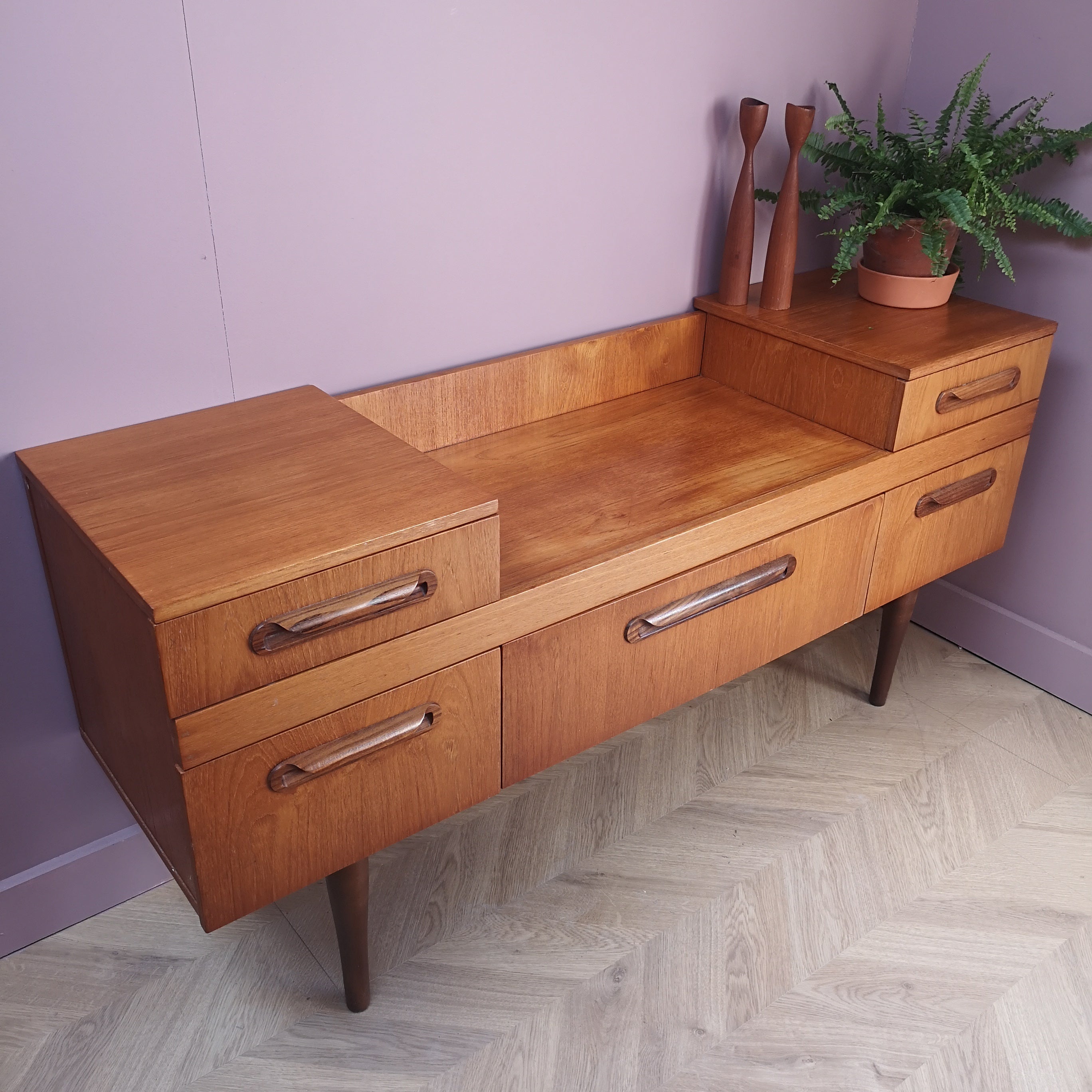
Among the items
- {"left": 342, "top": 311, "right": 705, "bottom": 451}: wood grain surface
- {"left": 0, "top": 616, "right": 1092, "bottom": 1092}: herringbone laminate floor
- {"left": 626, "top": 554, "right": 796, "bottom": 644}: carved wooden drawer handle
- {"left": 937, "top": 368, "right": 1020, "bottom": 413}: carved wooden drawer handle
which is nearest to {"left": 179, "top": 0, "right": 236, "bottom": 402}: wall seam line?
{"left": 342, "top": 311, "right": 705, "bottom": 451}: wood grain surface

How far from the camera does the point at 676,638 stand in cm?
145

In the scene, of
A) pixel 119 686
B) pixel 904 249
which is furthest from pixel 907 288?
pixel 119 686

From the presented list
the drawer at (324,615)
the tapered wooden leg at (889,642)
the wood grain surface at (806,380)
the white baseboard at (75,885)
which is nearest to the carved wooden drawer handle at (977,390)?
the wood grain surface at (806,380)

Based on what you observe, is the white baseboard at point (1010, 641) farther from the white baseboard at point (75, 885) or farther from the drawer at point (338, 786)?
the white baseboard at point (75, 885)

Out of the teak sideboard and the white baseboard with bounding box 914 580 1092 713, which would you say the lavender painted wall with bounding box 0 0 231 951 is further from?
the white baseboard with bounding box 914 580 1092 713

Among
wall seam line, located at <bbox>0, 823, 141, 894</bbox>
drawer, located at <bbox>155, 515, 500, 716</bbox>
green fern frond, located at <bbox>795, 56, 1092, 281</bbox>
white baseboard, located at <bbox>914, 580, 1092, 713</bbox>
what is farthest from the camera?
white baseboard, located at <bbox>914, 580, 1092, 713</bbox>

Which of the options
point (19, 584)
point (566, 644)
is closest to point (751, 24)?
point (566, 644)

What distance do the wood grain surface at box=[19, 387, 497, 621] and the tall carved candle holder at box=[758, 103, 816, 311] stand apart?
825mm

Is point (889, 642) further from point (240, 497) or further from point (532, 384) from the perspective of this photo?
point (240, 497)

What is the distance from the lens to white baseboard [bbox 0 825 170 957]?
151cm

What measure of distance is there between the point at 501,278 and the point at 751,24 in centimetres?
62

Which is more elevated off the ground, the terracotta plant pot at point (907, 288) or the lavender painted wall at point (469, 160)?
the lavender painted wall at point (469, 160)

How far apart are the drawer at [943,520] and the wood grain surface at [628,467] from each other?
6.3 inches

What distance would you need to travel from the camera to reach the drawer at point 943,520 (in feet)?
5.60
